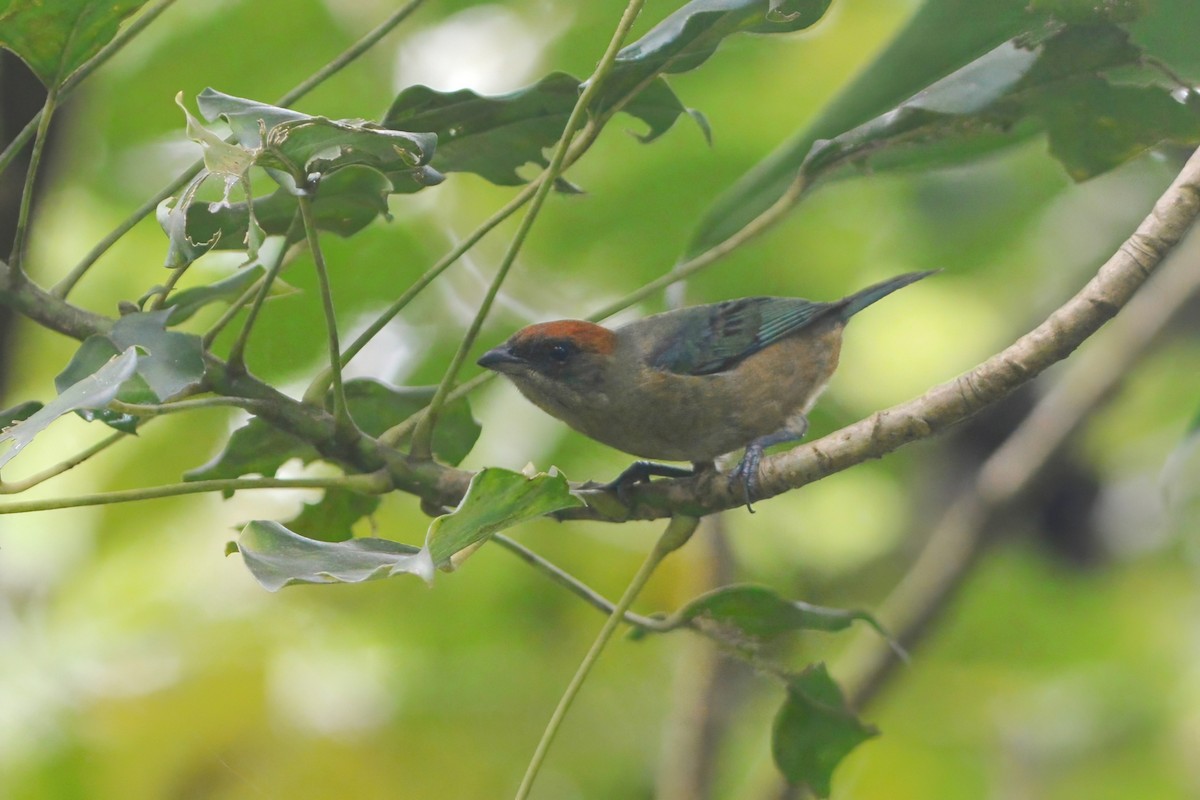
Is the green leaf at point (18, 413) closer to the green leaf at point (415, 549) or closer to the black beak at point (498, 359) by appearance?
the green leaf at point (415, 549)

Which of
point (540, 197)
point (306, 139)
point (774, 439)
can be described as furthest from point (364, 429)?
point (774, 439)

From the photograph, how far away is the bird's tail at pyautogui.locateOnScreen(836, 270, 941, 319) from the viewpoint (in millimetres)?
3436

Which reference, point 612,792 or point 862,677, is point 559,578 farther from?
point 612,792

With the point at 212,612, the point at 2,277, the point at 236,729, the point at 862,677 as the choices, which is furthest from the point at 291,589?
the point at 2,277

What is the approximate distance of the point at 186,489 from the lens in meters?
1.92

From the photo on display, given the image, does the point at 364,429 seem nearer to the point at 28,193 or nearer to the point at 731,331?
the point at 28,193

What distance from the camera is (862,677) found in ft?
12.4

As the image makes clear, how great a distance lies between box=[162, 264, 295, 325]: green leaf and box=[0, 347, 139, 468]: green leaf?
47 centimetres

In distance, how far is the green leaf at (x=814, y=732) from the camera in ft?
8.59

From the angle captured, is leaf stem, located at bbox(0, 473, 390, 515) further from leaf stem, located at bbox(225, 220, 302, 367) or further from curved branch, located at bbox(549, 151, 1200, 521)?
curved branch, located at bbox(549, 151, 1200, 521)

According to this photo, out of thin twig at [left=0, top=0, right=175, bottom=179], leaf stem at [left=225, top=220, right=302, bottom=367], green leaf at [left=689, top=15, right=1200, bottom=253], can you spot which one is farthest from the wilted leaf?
thin twig at [left=0, top=0, right=175, bottom=179]

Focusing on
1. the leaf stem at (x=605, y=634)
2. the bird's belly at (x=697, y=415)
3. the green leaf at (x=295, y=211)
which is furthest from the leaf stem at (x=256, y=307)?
the bird's belly at (x=697, y=415)

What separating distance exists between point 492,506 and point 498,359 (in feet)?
4.68

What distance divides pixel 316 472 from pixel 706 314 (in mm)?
1584
